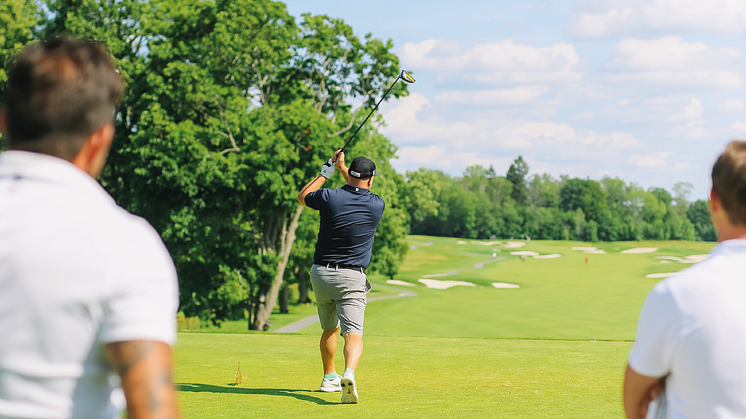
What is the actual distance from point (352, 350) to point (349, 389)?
517 mm

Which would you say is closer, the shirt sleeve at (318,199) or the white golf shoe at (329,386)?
the shirt sleeve at (318,199)

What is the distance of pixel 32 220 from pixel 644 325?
173cm

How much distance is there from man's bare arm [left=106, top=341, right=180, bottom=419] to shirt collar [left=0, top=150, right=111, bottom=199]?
39 centimetres

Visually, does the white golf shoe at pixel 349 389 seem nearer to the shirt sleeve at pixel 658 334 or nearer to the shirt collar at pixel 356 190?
the shirt collar at pixel 356 190

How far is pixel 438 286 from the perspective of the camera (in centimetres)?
5191

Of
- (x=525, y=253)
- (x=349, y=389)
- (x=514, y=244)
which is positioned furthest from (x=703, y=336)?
(x=514, y=244)

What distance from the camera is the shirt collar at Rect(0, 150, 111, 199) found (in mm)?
1601

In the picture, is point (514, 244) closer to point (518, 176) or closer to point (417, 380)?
point (518, 176)

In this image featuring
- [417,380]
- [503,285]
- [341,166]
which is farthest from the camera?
[503,285]

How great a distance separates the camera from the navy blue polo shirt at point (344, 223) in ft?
22.2

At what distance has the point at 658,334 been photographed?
2100mm

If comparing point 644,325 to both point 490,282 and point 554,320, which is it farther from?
point 490,282

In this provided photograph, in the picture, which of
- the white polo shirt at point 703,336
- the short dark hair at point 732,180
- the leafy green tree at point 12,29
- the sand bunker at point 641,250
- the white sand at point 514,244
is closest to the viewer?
the white polo shirt at point 703,336

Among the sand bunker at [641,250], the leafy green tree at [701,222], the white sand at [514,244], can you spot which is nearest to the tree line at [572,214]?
the leafy green tree at [701,222]
